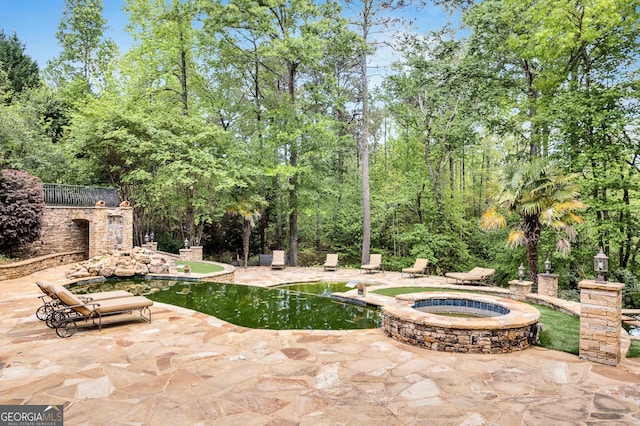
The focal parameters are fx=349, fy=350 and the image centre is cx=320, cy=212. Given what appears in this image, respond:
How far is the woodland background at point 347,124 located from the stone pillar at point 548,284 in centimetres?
224

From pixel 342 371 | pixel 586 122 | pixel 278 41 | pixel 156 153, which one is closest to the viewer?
pixel 342 371

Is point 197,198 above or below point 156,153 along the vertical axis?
below

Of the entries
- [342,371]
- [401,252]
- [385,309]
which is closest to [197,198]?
[401,252]

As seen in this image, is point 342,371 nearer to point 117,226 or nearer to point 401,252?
point 117,226

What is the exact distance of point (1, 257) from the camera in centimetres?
1123

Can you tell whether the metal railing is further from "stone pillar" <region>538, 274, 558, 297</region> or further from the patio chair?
"stone pillar" <region>538, 274, 558, 297</region>

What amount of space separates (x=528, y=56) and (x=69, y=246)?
1904 cm

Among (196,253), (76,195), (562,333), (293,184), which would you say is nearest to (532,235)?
(562,333)

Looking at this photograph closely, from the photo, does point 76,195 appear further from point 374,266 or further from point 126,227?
point 374,266

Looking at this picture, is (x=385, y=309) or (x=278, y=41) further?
(x=278, y=41)

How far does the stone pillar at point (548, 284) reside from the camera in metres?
8.91

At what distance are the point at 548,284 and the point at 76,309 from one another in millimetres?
10461

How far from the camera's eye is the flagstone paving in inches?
133

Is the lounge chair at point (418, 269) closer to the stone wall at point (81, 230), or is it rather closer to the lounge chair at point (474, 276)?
the lounge chair at point (474, 276)
